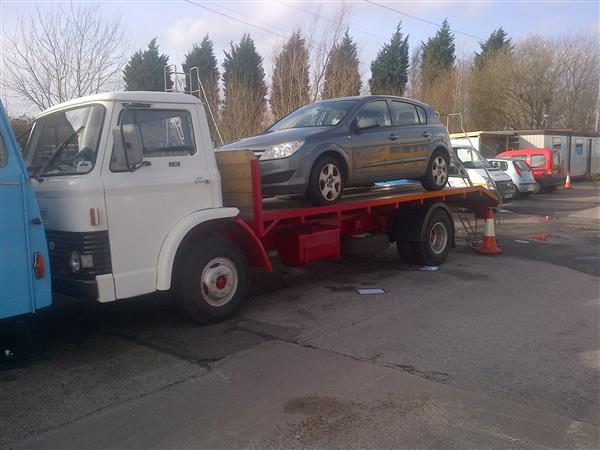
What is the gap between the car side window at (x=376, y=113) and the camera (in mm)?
8125

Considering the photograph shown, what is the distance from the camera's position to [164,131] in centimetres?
571

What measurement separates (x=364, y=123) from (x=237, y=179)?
8.39ft

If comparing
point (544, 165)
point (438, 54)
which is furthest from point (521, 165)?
point (438, 54)

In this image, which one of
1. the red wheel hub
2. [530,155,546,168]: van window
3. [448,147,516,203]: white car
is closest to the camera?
the red wheel hub

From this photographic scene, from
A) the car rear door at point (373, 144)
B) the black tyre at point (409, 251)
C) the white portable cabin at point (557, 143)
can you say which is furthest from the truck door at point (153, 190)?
the white portable cabin at point (557, 143)

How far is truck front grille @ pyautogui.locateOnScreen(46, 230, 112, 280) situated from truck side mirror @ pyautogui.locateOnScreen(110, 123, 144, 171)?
2.17ft

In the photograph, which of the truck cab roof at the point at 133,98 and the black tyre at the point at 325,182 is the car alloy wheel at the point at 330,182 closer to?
the black tyre at the point at 325,182

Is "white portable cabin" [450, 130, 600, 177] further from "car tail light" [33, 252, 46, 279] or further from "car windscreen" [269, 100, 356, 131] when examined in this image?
"car tail light" [33, 252, 46, 279]

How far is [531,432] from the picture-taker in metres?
3.80

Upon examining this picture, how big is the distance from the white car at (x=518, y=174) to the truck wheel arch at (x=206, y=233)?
17455 mm

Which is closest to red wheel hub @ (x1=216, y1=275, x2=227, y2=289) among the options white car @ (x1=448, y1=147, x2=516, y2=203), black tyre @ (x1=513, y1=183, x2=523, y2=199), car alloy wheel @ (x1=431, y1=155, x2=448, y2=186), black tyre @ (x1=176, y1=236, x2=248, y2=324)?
black tyre @ (x1=176, y1=236, x2=248, y2=324)

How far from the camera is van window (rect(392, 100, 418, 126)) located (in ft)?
28.9

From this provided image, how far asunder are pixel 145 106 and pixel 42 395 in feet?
9.17

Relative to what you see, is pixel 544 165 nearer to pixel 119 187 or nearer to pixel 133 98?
pixel 133 98
